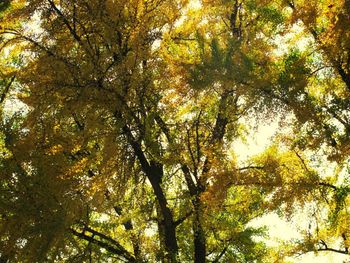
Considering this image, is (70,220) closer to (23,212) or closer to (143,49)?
(23,212)

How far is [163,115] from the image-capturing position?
7223 mm

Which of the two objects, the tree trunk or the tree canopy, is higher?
the tree canopy

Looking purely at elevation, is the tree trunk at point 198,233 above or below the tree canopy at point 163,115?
below

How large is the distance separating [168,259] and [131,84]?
3252mm

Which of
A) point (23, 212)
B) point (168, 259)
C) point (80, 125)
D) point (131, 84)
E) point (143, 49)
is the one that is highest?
point (80, 125)

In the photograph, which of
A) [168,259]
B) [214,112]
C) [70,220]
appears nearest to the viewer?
[70,220]

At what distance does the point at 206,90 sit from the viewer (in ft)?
21.0

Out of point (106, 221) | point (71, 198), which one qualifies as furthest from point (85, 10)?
point (106, 221)

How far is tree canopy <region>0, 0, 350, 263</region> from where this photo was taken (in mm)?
5859

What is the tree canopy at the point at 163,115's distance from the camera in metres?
5.86

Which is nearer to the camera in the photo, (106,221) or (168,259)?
(168,259)

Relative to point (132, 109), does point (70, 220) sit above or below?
below

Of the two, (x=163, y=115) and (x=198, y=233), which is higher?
(x=163, y=115)

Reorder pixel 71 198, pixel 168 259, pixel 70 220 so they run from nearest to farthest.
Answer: pixel 70 220
pixel 71 198
pixel 168 259
